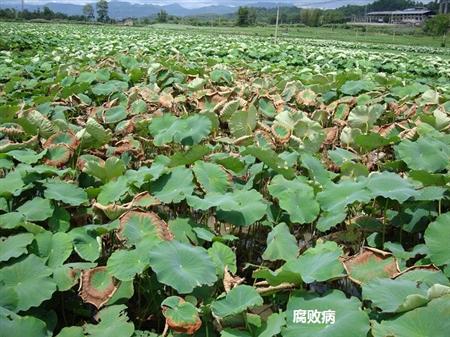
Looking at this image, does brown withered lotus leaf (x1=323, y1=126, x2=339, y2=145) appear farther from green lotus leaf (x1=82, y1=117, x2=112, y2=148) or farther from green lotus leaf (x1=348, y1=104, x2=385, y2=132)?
green lotus leaf (x1=82, y1=117, x2=112, y2=148)

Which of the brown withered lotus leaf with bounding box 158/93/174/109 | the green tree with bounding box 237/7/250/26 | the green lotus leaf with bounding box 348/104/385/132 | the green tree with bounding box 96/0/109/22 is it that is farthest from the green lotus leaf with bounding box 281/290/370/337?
the green tree with bounding box 96/0/109/22

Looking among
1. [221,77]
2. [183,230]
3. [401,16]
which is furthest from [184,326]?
[401,16]

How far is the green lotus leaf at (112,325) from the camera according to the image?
1592 mm

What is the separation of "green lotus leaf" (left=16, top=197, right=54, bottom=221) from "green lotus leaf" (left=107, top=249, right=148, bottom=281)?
0.48 meters

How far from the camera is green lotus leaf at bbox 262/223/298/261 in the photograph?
1.92 meters

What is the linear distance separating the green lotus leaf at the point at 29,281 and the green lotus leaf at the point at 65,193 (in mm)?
410

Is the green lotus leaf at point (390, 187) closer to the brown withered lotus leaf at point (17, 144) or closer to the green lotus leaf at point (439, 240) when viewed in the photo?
the green lotus leaf at point (439, 240)

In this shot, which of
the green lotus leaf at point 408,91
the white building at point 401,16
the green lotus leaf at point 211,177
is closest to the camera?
the green lotus leaf at point 211,177

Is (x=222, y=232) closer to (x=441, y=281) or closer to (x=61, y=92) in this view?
(x=441, y=281)

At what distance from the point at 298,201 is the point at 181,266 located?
0.71 m

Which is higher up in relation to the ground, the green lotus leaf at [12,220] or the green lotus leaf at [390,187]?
the green lotus leaf at [390,187]

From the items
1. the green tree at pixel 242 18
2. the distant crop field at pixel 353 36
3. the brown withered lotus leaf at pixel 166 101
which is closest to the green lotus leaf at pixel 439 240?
the brown withered lotus leaf at pixel 166 101

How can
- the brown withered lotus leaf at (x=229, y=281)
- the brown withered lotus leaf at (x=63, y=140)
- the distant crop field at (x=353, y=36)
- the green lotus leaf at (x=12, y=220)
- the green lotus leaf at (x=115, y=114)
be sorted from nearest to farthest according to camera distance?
1. the brown withered lotus leaf at (x=229, y=281)
2. the green lotus leaf at (x=12, y=220)
3. the brown withered lotus leaf at (x=63, y=140)
4. the green lotus leaf at (x=115, y=114)
5. the distant crop field at (x=353, y=36)

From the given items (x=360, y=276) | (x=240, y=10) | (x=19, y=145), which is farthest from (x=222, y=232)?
(x=240, y=10)
